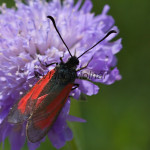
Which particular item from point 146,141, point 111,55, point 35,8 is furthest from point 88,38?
point 146,141

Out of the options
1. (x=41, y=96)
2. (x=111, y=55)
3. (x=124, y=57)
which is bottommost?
(x=41, y=96)

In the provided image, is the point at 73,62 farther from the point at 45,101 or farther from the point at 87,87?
the point at 45,101

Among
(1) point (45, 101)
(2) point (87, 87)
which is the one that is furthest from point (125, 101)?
(1) point (45, 101)

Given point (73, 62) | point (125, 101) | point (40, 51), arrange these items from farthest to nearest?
point (125, 101) < point (40, 51) < point (73, 62)

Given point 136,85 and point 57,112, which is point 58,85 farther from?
point 136,85

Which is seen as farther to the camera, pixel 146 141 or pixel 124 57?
pixel 124 57

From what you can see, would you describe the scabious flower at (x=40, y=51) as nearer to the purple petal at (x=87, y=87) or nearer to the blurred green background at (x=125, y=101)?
the purple petal at (x=87, y=87)
